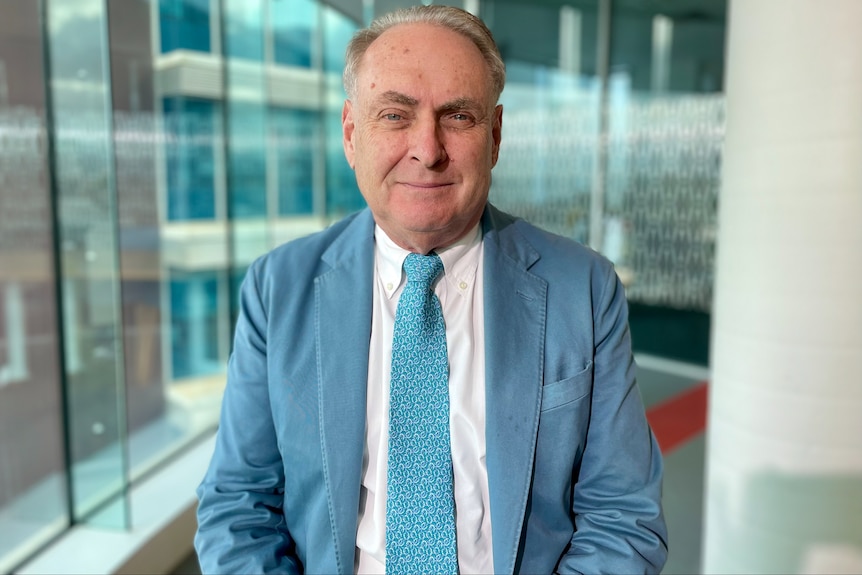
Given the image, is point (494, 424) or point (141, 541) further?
point (141, 541)

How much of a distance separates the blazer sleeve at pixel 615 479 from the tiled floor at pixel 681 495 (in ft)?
5.83

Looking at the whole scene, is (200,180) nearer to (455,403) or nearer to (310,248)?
(310,248)

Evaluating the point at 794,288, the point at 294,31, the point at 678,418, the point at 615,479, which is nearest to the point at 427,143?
the point at 615,479

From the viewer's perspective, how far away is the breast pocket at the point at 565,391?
1.18 metres

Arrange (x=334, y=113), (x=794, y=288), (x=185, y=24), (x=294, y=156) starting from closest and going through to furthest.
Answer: (x=794, y=288)
(x=185, y=24)
(x=294, y=156)
(x=334, y=113)

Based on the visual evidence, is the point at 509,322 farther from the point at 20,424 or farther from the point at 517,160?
the point at 517,160

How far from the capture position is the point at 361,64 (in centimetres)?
116

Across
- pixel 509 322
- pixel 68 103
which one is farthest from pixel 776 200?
pixel 68 103

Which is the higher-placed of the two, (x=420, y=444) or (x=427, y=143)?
(x=427, y=143)

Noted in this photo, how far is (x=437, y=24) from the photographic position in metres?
1.13

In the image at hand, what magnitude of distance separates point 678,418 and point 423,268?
443 cm

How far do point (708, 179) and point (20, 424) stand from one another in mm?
5665

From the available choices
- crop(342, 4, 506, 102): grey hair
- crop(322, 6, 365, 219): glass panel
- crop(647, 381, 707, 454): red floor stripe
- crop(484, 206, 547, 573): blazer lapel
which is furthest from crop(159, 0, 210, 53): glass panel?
crop(647, 381, 707, 454): red floor stripe

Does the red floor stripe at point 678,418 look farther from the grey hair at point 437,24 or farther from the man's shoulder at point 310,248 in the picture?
the grey hair at point 437,24
